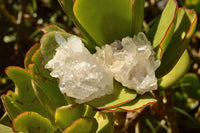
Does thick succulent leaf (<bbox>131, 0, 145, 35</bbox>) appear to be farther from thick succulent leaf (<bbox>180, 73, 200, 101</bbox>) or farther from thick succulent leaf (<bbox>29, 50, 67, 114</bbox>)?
thick succulent leaf (<bbox>180, 73, 200, 101</bbox>)

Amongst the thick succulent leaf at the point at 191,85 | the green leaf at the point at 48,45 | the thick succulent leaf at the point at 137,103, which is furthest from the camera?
the thick succulent leaf at the point at 191,85

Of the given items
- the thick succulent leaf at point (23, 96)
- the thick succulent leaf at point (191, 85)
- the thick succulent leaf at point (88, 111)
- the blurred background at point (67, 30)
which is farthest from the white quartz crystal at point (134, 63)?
the thick succulent leaf at point (191, 85)

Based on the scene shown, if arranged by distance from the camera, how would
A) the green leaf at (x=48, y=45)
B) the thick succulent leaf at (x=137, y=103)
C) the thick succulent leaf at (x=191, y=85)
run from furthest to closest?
the thick succulent leaf at (x=191, y=85)
the green leaf at (x=48, y=45)
the thick succulent leaf at (x=137, y=103)

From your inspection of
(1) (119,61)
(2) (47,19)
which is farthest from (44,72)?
(2) (47,19)

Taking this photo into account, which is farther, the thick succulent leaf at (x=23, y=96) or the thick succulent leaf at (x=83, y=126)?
the thick succulent leaf at (x=23, y=96)

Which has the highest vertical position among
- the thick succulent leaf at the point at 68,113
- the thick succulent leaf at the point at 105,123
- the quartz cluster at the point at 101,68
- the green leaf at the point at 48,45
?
the green leaf at the point at 48,45

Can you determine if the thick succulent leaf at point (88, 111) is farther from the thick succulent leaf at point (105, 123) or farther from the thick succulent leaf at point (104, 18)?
the thick succulent leaf at point (104, 18)
